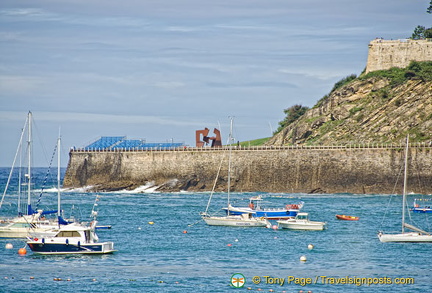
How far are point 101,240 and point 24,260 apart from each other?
11327 millimetres

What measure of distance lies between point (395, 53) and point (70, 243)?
4154 inches

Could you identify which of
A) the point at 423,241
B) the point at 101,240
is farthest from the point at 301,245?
the point at 101,240

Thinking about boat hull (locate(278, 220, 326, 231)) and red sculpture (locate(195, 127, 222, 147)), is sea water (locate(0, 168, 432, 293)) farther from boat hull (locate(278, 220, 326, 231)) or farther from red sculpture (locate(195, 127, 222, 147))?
red sculpture (locate(195, 127, 222, 147))

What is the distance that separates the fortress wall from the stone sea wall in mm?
32843

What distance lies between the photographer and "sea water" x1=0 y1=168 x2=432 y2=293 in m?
49.8

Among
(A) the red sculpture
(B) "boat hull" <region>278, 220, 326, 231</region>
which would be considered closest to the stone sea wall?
(A) the red sculpture

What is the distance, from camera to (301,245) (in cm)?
6775

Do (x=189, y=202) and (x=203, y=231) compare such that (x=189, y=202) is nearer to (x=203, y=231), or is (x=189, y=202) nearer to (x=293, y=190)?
(x=293, y=190)

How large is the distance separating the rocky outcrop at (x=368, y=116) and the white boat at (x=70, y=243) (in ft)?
252

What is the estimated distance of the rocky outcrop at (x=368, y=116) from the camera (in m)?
133

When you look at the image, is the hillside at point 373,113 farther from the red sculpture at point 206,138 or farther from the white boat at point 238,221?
the white boat at point 238,221

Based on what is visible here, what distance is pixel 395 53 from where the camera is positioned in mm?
154125

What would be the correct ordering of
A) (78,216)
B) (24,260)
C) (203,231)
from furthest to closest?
(78,216) < (203,231) < (24,260)

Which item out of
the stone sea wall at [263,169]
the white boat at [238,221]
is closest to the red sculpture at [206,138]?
the stone sea wall at [263,169]
